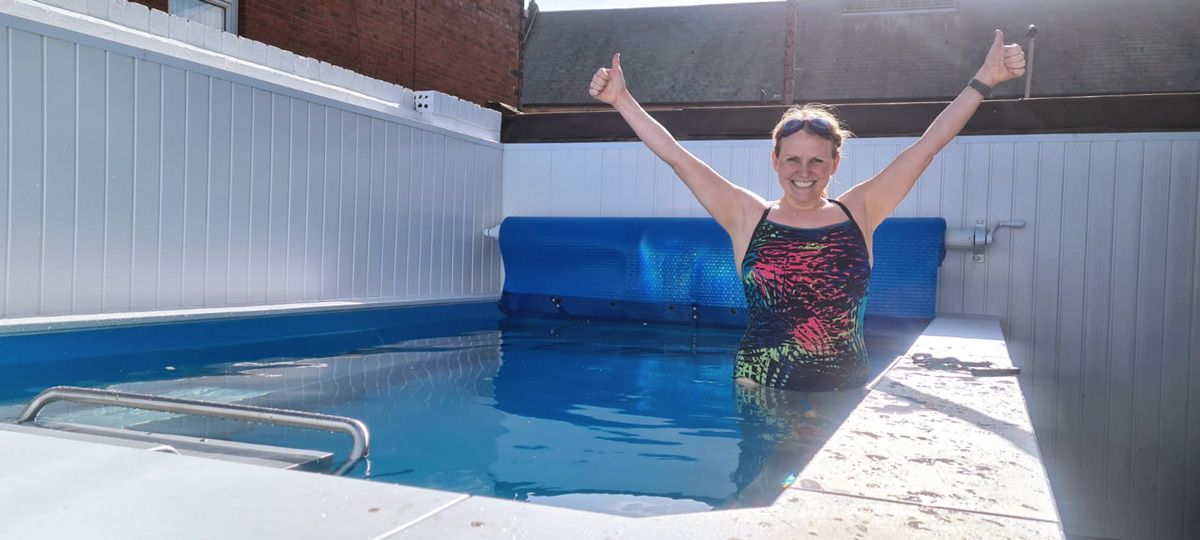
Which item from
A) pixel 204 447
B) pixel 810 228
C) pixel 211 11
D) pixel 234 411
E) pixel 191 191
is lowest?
pixel 204 447

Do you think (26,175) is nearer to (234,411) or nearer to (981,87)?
(234,411)

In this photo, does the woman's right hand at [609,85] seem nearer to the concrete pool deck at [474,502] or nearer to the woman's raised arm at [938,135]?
the woman's raised arm at [938,135]

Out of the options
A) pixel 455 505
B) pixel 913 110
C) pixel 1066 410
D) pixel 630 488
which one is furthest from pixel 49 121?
pixel 1066 410

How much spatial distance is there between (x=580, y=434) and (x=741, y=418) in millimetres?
529

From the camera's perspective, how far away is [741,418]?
9.28 feet

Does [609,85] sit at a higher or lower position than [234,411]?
higher

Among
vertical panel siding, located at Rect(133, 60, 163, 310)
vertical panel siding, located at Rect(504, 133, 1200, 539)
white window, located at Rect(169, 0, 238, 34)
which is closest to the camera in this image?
vertical panel siding, located at Rect(133, 60, 163, 310)

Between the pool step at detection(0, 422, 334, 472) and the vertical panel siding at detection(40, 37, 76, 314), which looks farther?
the vertical panel siding at detection(40, 37, 76, 314)

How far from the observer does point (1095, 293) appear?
5699 mm

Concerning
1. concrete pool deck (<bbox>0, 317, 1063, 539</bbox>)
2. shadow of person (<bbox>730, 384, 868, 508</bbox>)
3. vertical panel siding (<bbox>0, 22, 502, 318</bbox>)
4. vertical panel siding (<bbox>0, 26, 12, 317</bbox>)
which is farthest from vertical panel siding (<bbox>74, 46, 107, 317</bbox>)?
shadow of person (<bbox>730, 384, 868, 508</bbox>)

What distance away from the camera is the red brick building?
7.21 m

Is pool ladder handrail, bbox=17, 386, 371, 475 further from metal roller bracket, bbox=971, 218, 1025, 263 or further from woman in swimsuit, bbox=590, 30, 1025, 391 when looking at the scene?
metal roller bracket, bbox=971, 218, 1025, 263

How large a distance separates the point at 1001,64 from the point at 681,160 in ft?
3.19

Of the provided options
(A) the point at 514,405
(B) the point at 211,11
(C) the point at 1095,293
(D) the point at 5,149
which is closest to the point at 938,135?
(A) the point at 514,405
